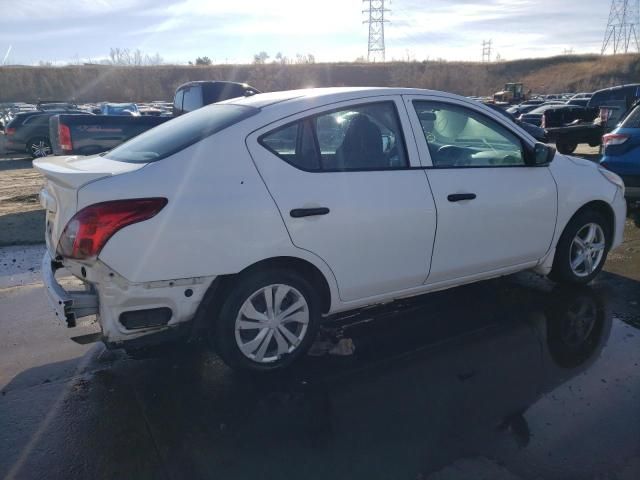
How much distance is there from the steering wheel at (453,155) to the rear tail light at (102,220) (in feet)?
7.04

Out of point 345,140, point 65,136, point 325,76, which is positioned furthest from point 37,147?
point 325,76

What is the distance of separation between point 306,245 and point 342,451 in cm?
124

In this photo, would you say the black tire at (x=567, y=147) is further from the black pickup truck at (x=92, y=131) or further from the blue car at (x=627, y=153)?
the black pickup truck at (x=92, y=131)

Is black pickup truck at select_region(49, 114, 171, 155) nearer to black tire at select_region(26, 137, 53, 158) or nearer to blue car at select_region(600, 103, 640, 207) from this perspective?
blue car at select_region(600, 103, 640, 207)

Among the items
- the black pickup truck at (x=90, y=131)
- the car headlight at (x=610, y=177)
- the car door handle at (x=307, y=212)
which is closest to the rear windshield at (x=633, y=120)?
the car headlight at (x=610, y=177)

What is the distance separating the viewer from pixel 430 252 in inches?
156

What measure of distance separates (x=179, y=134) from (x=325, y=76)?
8063 cm

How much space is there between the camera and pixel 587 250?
4965 millimetres

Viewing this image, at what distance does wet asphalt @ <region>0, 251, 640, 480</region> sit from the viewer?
274 centimetres

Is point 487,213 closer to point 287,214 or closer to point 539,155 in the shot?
point 539,155

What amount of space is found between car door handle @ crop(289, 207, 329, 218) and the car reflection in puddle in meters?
1.07

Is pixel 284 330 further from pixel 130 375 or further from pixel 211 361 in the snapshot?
pixel 130 375

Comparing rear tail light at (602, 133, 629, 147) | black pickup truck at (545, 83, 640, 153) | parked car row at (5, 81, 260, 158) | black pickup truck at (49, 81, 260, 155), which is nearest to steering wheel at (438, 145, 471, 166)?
parked car row at (5, 81, 260, 158)

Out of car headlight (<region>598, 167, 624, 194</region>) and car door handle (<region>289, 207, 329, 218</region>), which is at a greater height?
car door handle (<region>289, 207, 329, 218</region>)
